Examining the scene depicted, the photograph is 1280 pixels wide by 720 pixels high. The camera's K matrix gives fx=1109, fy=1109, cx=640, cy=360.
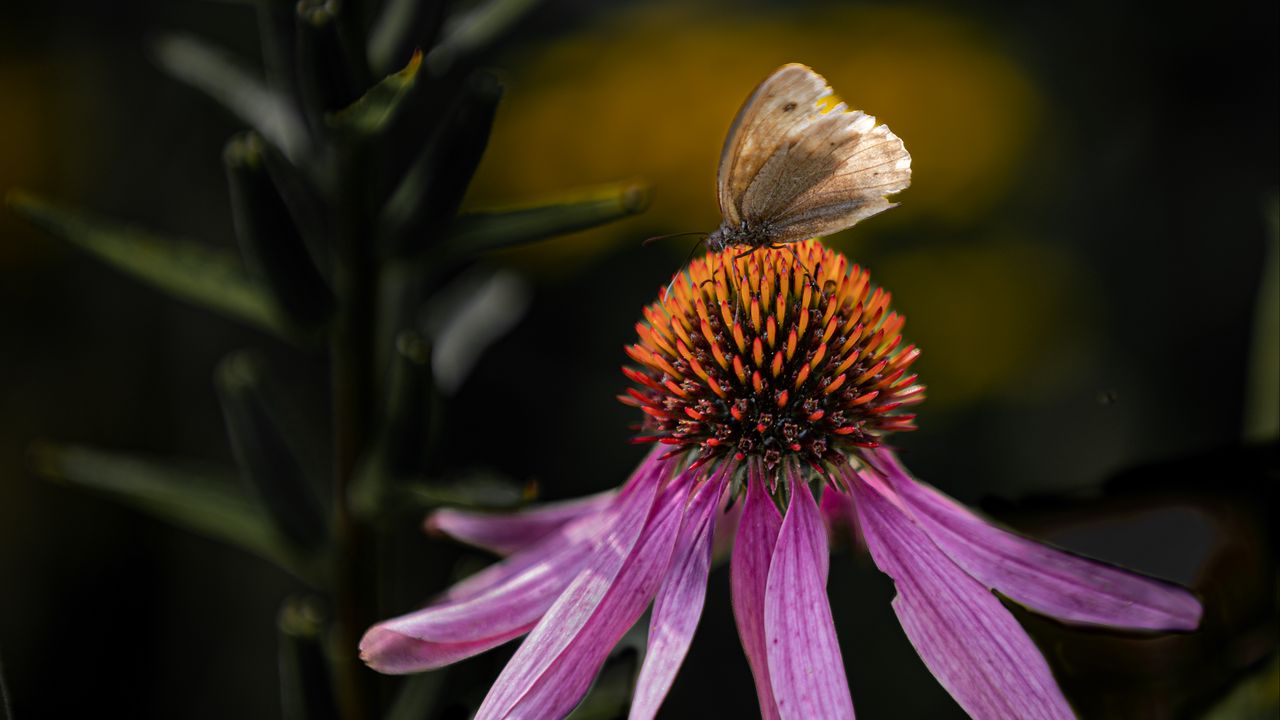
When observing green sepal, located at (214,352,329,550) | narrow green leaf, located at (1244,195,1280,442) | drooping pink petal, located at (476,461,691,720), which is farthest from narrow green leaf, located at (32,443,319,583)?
narrow green leaf, located at (1244,195,1280,442)

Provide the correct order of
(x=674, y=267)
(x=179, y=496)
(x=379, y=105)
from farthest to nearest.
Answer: (x=674, y=267) < (x=179, y=496) < (x=379, y=105)

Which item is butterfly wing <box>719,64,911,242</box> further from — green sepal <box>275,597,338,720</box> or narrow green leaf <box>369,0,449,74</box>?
green sepal <box>275,597,338,720</box>

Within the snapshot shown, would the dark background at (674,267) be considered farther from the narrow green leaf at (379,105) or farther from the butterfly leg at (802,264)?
the narrow green leaf at (379,105)

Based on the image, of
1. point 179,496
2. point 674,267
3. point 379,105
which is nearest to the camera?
point 379,105

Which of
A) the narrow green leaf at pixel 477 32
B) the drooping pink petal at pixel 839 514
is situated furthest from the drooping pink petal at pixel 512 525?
the narrow green leaf at pixel 477 32

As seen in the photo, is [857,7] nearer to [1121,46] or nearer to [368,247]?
[1121,46]

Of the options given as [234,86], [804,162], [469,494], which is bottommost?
[469,494]

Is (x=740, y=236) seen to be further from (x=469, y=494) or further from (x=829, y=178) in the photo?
(x=469, y=494)

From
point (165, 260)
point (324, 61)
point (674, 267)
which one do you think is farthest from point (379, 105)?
point (674, 267)

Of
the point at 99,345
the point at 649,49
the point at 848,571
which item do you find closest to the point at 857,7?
the point at 649,49
